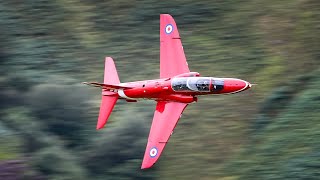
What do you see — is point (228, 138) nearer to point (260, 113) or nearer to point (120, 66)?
point (260, 113)

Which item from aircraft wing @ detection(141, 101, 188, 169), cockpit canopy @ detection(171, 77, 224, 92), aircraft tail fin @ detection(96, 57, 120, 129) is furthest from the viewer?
aircraft tail fin @ detection(96, 57, 120, 129)

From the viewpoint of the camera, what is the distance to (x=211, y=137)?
38.6 metres

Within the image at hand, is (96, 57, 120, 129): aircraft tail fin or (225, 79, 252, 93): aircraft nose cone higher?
(225, 79, 252, 93): aircraft nose cone

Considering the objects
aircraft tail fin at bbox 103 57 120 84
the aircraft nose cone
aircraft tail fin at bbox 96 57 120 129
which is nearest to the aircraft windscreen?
the aircraft nose cone

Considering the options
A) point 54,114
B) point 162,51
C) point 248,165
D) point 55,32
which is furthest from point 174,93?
point 55,32

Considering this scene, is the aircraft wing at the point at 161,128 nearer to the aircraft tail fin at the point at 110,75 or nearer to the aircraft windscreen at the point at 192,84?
the aircraft windscreen at the point at 192,84

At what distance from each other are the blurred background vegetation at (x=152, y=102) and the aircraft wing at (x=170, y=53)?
6.42 m

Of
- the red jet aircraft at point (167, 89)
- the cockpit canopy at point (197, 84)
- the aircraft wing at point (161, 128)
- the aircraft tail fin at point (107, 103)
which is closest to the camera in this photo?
the aircraft wing at point (161, 128)

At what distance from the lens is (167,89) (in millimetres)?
31422

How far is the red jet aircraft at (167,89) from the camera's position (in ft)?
101

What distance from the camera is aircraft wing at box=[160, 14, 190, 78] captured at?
32281 mm

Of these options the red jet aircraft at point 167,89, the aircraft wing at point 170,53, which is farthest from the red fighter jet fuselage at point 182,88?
the aircraft wing at point 170,53

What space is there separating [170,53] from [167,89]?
171 centimetres

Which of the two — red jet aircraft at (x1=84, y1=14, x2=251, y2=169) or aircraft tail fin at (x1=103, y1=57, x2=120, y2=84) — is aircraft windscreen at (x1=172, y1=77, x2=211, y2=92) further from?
aircraft tail fin at (x1=103, y1=57, x2=120, y2=84)
